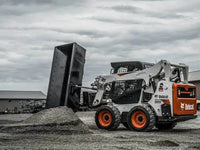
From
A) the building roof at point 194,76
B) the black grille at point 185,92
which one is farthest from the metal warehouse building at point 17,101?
the black grille at point 185,92

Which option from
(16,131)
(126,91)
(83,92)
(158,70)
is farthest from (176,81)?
(16,131)

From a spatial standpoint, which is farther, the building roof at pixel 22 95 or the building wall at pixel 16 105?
the building roof at pixel 22 95

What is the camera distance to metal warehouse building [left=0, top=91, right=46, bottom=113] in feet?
138

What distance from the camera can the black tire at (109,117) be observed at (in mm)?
12376

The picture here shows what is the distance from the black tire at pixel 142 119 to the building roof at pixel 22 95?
35.1 metres

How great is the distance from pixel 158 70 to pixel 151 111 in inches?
57.1

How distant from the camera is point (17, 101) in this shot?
45.7 m

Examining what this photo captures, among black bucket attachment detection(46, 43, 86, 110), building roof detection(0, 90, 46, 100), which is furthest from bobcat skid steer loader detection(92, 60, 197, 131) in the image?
building roof detection(0, 90, 46, 100)

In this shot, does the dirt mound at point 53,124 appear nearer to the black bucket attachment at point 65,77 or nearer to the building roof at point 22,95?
the black bucket attachment at point 65,77

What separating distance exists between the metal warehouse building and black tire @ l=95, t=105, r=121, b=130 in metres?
28.6

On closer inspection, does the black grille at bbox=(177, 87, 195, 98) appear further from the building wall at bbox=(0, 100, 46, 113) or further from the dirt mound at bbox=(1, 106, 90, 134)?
the building wall at bbox=(0, 100, 46, 113)

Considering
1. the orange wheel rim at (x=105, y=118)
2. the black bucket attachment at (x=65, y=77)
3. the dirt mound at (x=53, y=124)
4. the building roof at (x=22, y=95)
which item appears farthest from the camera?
the building roof at (x=22, y=95)

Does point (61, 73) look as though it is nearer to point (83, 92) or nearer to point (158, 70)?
point (83, 92)

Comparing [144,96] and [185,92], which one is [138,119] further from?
[185,92]
